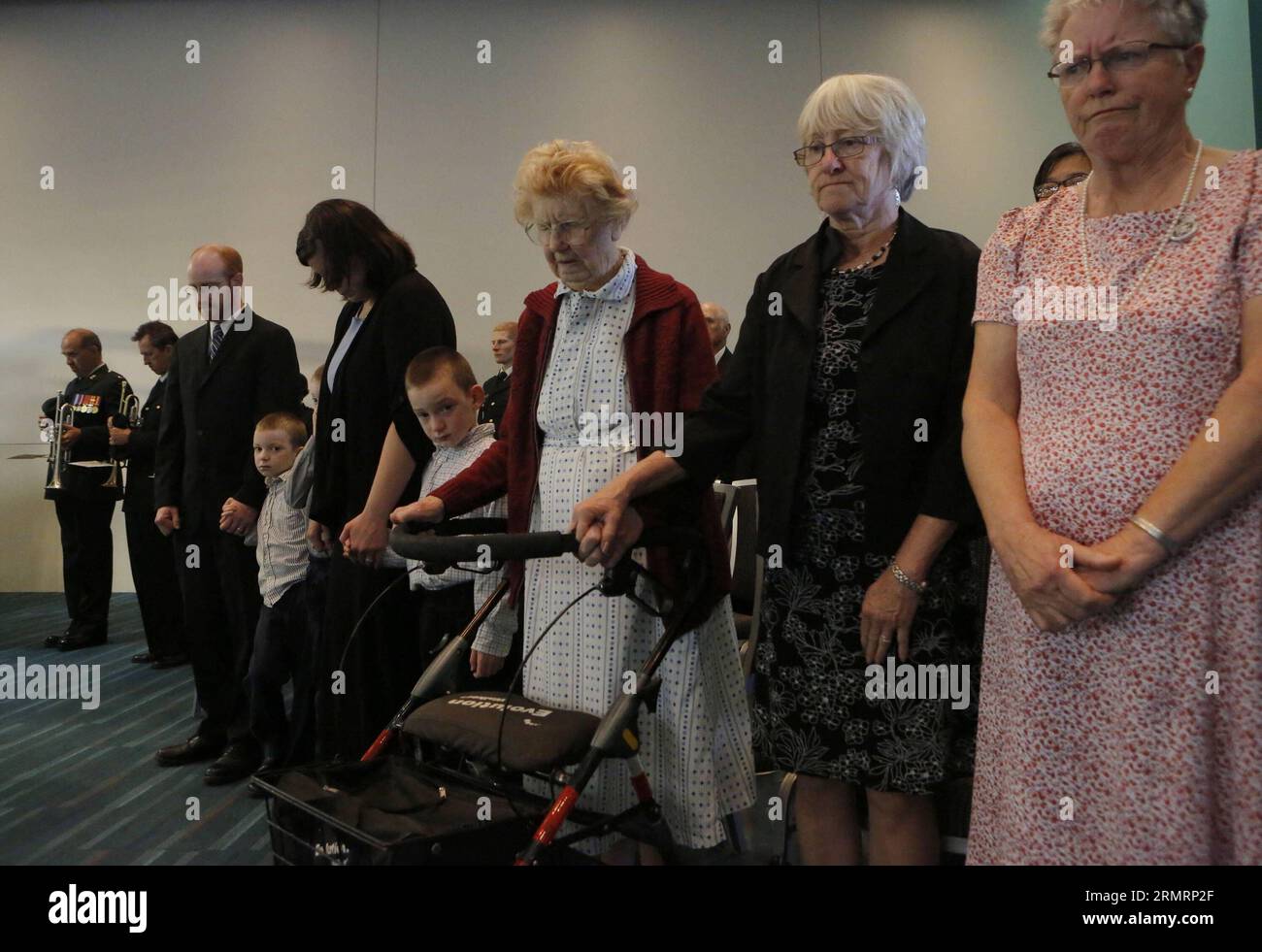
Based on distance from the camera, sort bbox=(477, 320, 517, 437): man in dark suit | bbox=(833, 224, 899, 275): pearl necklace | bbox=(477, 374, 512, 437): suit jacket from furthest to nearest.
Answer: bbox=(477, 320, 517, 437): man in dark suit, bbox=(477, 374, 512, 437): suit jacket, bbox=(833, 224, 899, 275): pearl necklace

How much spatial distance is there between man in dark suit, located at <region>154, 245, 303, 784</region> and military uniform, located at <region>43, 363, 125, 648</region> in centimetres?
231

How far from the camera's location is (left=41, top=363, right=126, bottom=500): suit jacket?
4993mm

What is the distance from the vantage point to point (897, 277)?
4.28ft

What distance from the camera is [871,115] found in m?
1.29

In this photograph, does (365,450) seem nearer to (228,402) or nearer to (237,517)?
(237,517)

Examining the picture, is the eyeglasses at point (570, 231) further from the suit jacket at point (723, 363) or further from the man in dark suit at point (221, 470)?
the man in dark suit at point (221, 470)

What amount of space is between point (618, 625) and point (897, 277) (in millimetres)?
700

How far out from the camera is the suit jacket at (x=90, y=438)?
4.99 meters

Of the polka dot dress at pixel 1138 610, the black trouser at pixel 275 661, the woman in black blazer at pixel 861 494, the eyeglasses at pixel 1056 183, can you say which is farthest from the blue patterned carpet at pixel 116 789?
the eyeglasses at pixel 1056 183

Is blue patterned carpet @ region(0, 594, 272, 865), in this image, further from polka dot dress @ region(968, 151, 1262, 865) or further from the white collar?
polka dot dress @ region(968, 151, 1262, 865)

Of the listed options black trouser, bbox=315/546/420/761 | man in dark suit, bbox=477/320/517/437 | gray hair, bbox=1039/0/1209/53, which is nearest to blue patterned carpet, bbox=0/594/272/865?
black trouser, bbox=315/546/420/761

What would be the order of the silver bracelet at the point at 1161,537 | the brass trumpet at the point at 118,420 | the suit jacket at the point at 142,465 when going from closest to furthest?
the silver bracelet at the point at 1161,537 → the suit jacket at the point at 142,465 → the brass trumpet at the point at 118,420

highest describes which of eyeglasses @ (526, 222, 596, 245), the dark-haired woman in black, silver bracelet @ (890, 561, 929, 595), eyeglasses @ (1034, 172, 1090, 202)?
the dark-haired woman in black

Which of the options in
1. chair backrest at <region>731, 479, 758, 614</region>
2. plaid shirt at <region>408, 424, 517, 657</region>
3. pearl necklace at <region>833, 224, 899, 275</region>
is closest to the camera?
pearl necklace at <region>833, 224, 899, 275</region>
